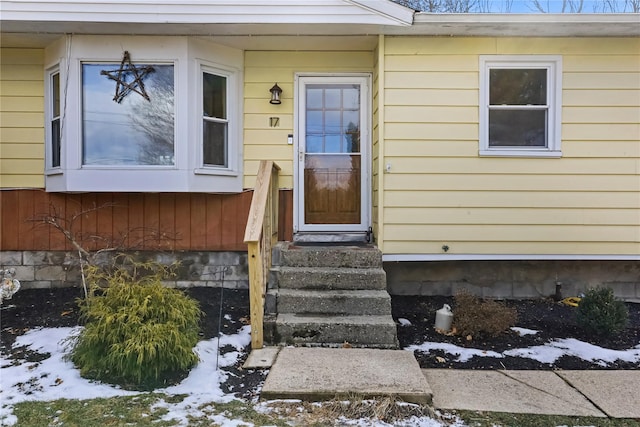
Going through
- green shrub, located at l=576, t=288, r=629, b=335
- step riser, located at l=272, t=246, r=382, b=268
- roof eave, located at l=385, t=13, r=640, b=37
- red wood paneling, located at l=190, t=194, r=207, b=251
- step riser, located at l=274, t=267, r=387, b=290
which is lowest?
green shrub, located at l=576, t=288, r=629, b=335

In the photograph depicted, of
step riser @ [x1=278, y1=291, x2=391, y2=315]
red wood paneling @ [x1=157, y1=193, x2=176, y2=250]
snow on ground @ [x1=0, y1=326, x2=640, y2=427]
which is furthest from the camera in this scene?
red wood paneling @ [x1=157, y1=193, x2=176, y2=250]

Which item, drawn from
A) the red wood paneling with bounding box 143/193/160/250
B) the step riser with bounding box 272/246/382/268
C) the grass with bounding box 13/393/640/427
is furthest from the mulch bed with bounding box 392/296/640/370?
the red wood paneling with bounding box 143/193/160/250

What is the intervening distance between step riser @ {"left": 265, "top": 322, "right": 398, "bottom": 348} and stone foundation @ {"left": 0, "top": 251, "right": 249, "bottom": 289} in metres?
1.72

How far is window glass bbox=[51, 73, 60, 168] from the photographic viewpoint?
16.6 feet

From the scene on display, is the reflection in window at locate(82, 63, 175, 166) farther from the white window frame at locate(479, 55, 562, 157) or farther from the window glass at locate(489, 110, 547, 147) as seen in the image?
the window glass at locate(489, 110, 547, 147)

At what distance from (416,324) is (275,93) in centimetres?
310

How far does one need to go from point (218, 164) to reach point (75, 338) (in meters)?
2.50

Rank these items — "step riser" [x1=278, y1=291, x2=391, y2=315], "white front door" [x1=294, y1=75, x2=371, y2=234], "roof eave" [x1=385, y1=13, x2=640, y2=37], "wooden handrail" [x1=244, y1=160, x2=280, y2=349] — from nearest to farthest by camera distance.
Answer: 1. "wooden handrail" [x1=244, y1=160, x2=280, y2=349]
2. "step riser" [x1=278, y1=291, x2=391, y2=315]
3. "roof eave" [x1=385, y1=13, x2=640, y2=37]
4. "white front door" [x1=294, y1=75, x2=371, y2=234]

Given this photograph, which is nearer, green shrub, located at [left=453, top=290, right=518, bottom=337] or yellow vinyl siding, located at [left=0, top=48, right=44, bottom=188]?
green shrub, located at [left=453, top=290, right=518, bottom=337]

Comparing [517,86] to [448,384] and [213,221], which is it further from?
[213,221]

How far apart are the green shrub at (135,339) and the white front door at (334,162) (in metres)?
2.44

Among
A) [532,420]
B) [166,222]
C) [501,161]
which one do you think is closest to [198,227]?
[166,222]

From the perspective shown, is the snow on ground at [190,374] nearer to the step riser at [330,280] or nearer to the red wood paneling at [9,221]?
the step riser at [330,280]

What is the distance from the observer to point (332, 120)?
5.43 meters
